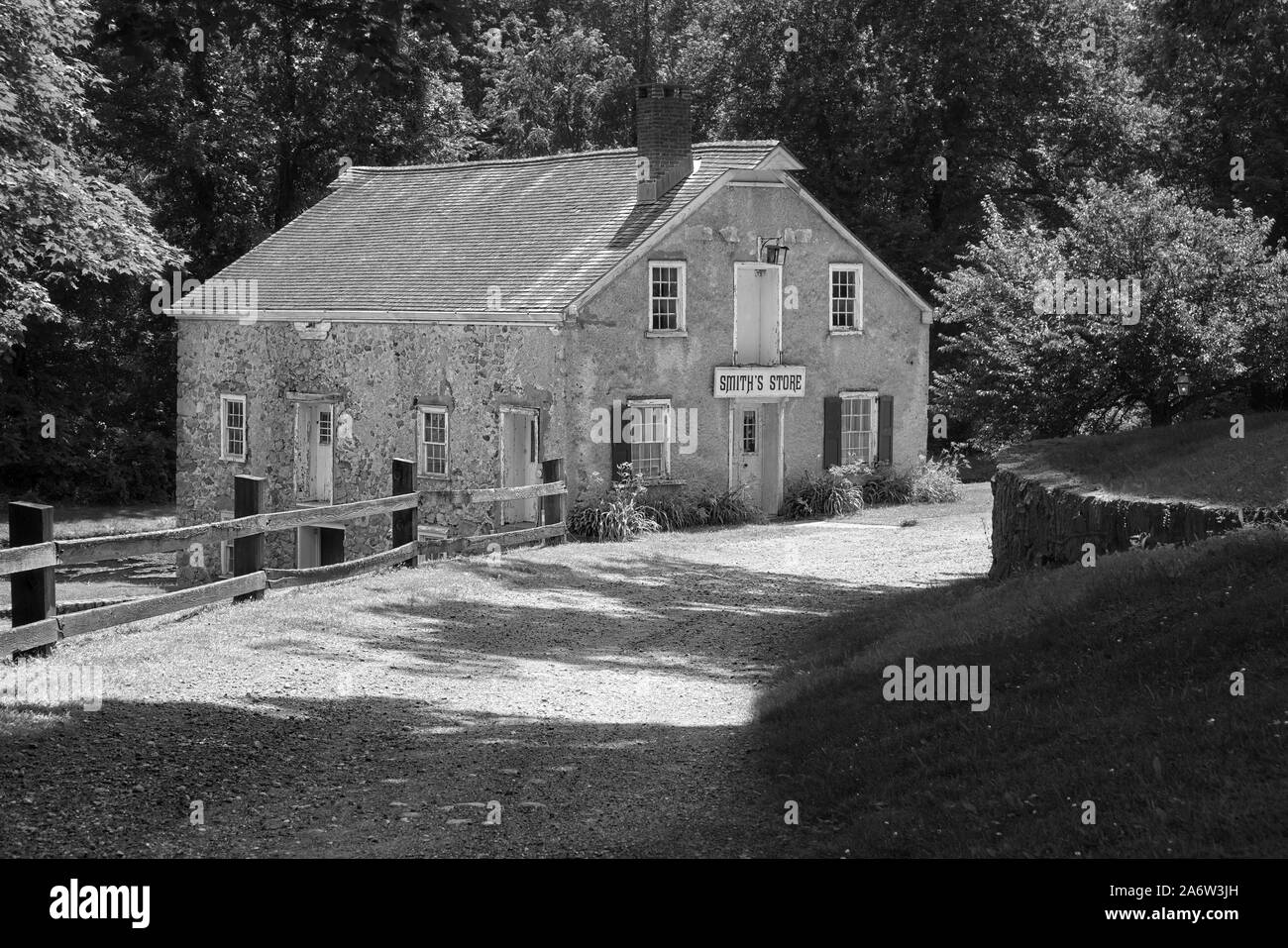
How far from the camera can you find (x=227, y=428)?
3139cm

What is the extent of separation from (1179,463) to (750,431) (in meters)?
15.6

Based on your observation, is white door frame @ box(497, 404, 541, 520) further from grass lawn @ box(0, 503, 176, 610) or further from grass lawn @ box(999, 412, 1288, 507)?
grass lawn @ box(999, 412, 1288, 507)

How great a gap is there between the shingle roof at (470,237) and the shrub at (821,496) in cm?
580

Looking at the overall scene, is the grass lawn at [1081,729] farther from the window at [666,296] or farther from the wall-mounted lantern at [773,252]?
the wall-mounted lantern at [773,252]

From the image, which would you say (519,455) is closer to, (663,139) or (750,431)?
(750,431)

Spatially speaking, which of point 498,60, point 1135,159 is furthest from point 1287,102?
point 498,60

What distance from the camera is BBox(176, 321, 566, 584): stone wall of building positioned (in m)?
26.5

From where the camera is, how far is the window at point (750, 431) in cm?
2897

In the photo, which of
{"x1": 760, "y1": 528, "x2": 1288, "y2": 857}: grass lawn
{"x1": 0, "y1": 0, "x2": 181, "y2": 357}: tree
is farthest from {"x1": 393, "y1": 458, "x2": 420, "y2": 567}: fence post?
{"x1": 0, "y1": 0, "x2": 181, "y2": 357}: tree

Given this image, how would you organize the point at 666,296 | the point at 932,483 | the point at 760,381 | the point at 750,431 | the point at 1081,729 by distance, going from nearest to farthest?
the point at 1081,729, the point at 666,296, the point at 760,381, the point at 750,431, the point at 932,483

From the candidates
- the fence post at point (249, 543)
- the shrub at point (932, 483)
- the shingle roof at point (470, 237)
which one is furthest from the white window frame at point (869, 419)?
the fence post at point (249, 543)

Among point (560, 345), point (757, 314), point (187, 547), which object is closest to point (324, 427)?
point (560, 345)
